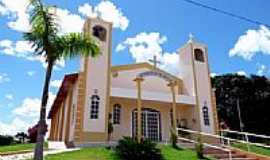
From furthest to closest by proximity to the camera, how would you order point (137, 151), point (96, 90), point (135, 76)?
point (135, 76) < point (96, 90) < point (137, 151)

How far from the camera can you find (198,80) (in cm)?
2089

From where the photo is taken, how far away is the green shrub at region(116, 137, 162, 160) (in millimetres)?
12875

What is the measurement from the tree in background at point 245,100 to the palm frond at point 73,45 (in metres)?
26.7

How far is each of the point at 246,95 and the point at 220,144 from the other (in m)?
17.1

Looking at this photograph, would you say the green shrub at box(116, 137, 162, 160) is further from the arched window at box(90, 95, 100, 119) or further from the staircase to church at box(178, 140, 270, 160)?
the arched window at box(90, 95, 100, 119)

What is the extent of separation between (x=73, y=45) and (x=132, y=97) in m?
7.96

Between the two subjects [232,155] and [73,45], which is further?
[232,155]

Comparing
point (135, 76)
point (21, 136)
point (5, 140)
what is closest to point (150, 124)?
point (135, 76)

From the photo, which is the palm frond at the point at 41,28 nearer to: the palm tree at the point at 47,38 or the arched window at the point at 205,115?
the palm tree at the point at 47,38

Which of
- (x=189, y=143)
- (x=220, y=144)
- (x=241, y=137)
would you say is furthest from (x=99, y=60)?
(x=241, y=137)

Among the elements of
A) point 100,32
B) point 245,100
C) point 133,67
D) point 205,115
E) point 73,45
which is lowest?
point 205,115

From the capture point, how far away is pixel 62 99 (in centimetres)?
2423

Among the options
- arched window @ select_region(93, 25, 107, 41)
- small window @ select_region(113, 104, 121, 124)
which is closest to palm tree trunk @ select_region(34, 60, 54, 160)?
arched window @ select_region(93, 25, 107, 41)

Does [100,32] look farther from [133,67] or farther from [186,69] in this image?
[186,69]
